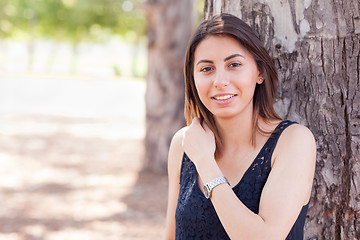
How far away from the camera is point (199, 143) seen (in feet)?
7.75

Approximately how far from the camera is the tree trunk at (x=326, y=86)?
2414mm

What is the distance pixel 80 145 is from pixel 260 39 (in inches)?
Result: 349

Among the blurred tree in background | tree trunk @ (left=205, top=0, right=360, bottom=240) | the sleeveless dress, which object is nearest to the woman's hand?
the sleeveless dress

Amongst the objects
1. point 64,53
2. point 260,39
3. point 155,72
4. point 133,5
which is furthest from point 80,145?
point 64,53

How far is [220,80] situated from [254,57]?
0.71 ft

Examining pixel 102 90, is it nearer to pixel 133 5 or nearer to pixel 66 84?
pixel 66 84

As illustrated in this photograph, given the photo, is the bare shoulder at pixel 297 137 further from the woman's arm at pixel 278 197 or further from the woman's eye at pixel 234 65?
the woman's eye at pixel 234 65

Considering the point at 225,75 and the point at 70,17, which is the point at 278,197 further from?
the point at 70,17

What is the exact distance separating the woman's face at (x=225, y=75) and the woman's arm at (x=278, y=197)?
0.28 meters

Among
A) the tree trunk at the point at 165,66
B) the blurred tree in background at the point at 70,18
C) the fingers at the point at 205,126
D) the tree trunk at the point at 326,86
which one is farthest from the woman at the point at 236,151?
the blurred tree in background at the point at 70,18

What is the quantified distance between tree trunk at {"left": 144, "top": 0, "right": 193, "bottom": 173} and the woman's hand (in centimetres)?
516

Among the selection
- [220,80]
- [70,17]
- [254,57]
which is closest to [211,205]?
[220,80]

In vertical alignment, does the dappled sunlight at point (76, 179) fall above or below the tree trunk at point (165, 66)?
below

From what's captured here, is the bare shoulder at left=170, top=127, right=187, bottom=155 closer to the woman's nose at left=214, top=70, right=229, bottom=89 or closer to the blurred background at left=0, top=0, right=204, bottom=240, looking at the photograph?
the woman's nose at left=214, top=70, right=229, bottom=89
